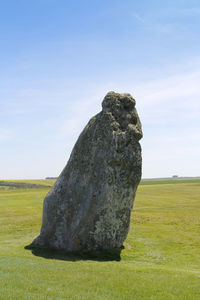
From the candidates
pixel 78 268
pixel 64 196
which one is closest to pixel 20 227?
pixel 64 196

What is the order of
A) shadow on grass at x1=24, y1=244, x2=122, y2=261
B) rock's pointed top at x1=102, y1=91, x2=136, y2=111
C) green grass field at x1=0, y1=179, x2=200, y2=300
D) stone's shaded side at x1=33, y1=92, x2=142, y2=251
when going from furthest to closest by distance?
rock's pointed top at x1=102, y1=91, x2=136, y2=111, stone's shaded side at x1=33, y1=92, x2=142, y2=251, shadow on grass at x1=24, y1=244, x2=122, y2=261, green grass field at x1=0, y1=179, x2=200, y2=300

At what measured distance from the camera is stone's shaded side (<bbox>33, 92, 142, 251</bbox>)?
1625 centimetres

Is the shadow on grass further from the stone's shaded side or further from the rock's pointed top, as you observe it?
the rock's pointed top

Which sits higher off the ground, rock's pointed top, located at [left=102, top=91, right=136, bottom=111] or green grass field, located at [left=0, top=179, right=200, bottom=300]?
rock's pointed top, located at [left=102, top=91, right=136, bottom=111]

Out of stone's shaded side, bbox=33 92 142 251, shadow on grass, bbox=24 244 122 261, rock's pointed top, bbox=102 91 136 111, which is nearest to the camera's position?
shadow on grass, bbox=24 244 122 261

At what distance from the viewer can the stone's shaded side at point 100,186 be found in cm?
1625

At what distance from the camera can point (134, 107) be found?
59.5ft

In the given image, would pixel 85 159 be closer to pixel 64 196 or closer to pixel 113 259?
pixel 64 196

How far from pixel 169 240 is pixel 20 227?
474 inches

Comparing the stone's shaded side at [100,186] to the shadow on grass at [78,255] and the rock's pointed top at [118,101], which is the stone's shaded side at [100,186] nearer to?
the rock's pointed top at [118,101]

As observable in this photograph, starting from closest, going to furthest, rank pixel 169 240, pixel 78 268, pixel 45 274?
1. pixel 45 274
2. pixel 78 268
3. pixel 169 240

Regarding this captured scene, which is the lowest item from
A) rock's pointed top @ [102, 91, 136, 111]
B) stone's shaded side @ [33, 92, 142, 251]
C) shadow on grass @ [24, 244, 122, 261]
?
shadow on grass @ [24, 244, 122, 261]

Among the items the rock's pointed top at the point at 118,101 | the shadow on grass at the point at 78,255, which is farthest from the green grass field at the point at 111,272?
the rock's pointed top at the point at 118,101

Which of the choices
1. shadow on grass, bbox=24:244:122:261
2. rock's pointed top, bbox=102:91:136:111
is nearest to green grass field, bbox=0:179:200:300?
shadow on grass, bbox=24:244:122:261
